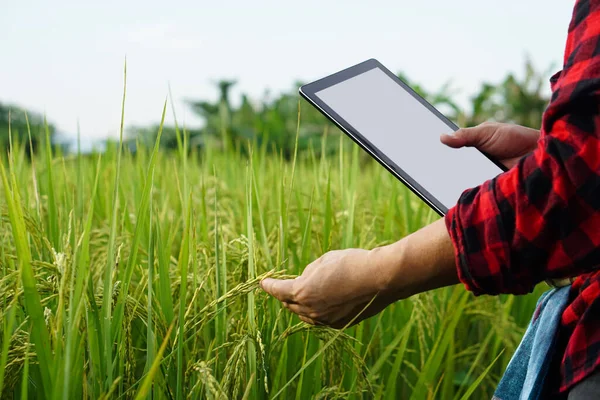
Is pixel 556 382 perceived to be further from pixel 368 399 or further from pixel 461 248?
pixel 368 399

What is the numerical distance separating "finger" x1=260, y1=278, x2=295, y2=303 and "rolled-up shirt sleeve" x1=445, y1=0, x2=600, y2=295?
257 millimetres

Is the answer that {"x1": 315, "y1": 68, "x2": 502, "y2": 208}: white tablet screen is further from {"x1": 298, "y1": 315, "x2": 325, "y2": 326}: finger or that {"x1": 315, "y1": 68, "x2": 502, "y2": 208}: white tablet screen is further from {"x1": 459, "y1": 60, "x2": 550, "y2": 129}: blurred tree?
{"x1": 459, "y1": 60, "x2": 550, "y2": 129}: blurred tree

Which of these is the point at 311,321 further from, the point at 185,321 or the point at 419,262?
the point at 185,321

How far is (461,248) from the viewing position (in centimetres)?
71

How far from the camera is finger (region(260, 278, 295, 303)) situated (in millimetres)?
884

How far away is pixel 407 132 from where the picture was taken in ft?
3.54

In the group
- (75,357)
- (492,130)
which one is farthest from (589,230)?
(75,357)

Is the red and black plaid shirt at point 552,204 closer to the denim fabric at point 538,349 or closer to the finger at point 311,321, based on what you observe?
the denim fabric at point 538,349

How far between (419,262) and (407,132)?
379mm

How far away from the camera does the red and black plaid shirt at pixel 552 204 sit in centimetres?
63

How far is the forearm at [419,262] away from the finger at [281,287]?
0.48 ft

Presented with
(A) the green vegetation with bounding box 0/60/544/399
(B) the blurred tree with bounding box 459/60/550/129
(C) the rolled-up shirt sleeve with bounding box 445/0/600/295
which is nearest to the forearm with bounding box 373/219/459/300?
(C) the rolled-up shirt sleeve with bounding box 445/0/600/295

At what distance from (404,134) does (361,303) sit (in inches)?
13.7

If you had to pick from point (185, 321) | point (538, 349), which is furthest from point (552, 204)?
point (185, 321)
